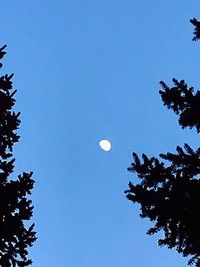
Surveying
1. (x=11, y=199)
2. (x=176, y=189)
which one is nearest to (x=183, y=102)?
(x=176, y=189)

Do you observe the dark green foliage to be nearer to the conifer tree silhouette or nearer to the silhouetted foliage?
the conifer tree silhouette

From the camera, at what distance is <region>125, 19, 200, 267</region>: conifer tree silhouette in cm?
857

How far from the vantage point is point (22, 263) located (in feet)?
45.6

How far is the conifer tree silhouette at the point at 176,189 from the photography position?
8570 mm

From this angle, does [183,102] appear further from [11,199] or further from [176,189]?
[11,199]

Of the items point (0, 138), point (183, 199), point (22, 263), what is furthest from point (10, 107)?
point (183, 199)

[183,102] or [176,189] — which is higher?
[183,102]

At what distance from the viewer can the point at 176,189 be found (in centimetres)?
868

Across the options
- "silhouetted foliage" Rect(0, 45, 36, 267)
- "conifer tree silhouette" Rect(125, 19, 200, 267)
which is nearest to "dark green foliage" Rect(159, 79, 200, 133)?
"conifer tree silhouette" Rect(125, 19, 200, 267)

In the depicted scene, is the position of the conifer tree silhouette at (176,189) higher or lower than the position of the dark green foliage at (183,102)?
lower

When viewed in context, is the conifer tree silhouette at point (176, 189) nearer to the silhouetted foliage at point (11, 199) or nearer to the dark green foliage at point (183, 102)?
the dark green foliage at point (183, 102)

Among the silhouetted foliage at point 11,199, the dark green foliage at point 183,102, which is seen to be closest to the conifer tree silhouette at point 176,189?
the dark green foliage at point 183,102

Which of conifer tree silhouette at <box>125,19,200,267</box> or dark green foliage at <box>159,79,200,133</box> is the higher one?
dark green foliage at <box>159,79,200,133</box>

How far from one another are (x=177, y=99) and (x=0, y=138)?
816 centimetres
